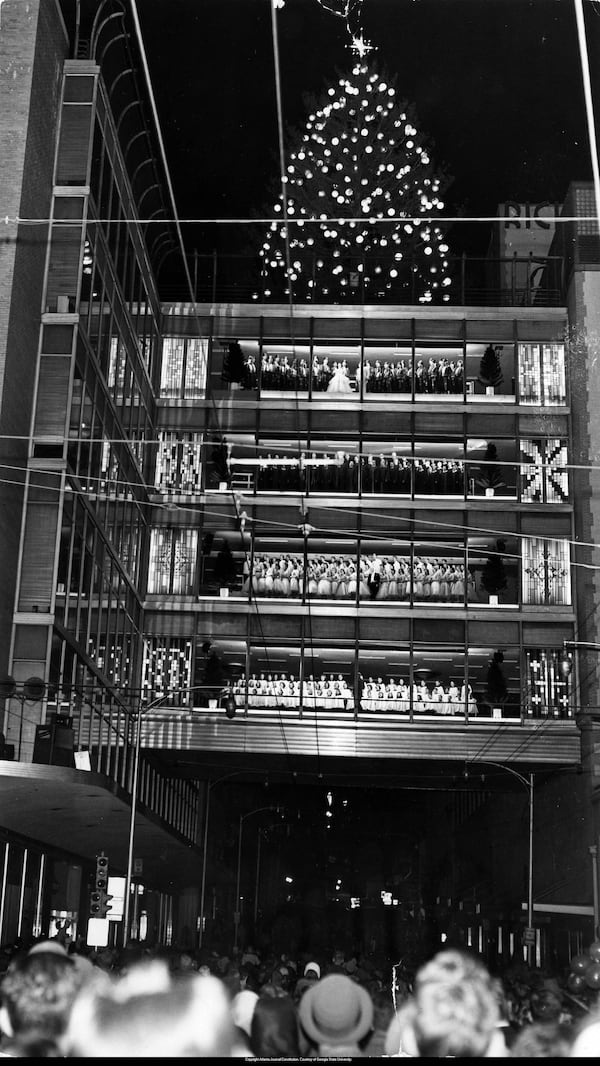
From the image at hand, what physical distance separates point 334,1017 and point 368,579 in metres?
39.7

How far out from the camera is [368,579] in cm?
4522

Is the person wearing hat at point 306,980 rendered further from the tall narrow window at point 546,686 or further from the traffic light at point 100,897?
the tall narrow window at point 546,686

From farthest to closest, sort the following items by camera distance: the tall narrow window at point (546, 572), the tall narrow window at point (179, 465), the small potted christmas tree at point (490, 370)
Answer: the small potted christmas tree at point (490, 370), the tall narrow window at point (179, 465), the tall narrow window at point (546, 572)

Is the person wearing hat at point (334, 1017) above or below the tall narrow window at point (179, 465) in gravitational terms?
below

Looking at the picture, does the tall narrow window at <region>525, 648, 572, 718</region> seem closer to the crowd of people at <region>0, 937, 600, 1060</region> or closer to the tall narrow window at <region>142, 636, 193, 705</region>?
the tall narrow window at <region>142, 636, 193, 705</region>

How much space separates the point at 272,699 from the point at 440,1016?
129 ft

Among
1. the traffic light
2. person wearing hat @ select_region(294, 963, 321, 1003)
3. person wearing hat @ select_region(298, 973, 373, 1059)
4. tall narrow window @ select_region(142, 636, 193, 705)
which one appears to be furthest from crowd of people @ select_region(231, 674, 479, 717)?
person wearing hat @ select_region(298, 973, 373, 1059)

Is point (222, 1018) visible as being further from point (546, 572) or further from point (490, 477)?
point (490, 477)

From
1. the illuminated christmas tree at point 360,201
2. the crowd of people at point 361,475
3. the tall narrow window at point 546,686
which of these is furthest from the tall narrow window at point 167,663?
the illuminated christmas tree at point 360,201

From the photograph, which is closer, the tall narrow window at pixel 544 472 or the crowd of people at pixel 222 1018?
the crowd of people at pixel 222 1018

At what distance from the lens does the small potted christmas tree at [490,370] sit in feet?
151

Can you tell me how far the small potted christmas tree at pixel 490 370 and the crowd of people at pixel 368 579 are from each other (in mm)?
6276

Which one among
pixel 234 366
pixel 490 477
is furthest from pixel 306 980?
pixel 234 366

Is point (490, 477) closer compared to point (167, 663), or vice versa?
point (167, 663)
